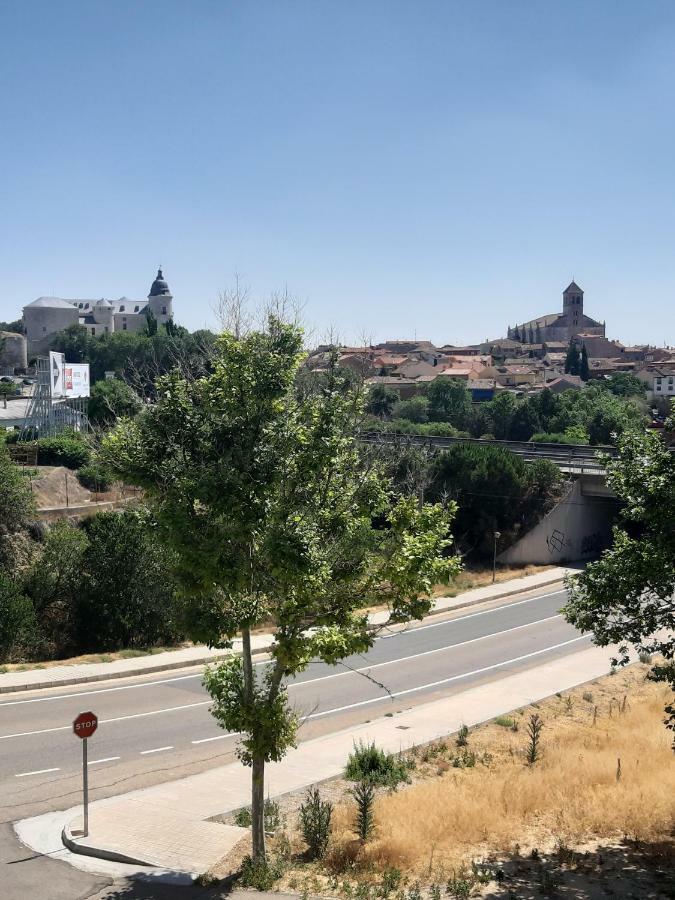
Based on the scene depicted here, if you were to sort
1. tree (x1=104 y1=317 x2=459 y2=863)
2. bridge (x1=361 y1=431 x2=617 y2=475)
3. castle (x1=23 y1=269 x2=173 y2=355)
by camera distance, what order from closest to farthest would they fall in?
tree (x1=104 y1=317 x2=459 y2=863) → bridge (x1=361 y1=431 x2=617 y2=475) → castle (x1=23 y1=269 x2=173 y2=355)

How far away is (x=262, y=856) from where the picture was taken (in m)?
10.2

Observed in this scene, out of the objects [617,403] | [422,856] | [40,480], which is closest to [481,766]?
[422,856]

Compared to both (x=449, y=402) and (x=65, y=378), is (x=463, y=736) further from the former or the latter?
(x=449, y=402)

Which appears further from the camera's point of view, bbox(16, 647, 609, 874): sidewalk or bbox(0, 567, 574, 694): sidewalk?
bbox(0, 567, 574, 694): sidewalk

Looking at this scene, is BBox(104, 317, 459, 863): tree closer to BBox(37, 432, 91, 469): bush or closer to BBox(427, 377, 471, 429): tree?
BBox(37, 432, 91, 469): bush

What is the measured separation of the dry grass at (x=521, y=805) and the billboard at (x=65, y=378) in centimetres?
4308

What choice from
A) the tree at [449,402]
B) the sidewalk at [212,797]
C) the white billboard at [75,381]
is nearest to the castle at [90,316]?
the tree at [449,402]

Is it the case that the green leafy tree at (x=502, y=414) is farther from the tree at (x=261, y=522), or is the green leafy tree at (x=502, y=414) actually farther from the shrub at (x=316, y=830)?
the tree at (x=261, y=522)

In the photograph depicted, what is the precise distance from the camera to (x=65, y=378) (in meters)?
55.9

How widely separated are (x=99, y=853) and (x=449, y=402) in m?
88.8

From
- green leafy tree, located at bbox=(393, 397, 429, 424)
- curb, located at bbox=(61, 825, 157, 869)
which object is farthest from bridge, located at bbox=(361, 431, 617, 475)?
green leafy tree, located at bbox=(393, 397, 429, 424)

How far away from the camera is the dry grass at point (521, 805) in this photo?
1087 cm

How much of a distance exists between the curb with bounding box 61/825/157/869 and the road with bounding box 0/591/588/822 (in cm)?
151

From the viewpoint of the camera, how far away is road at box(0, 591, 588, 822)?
14648 mm
